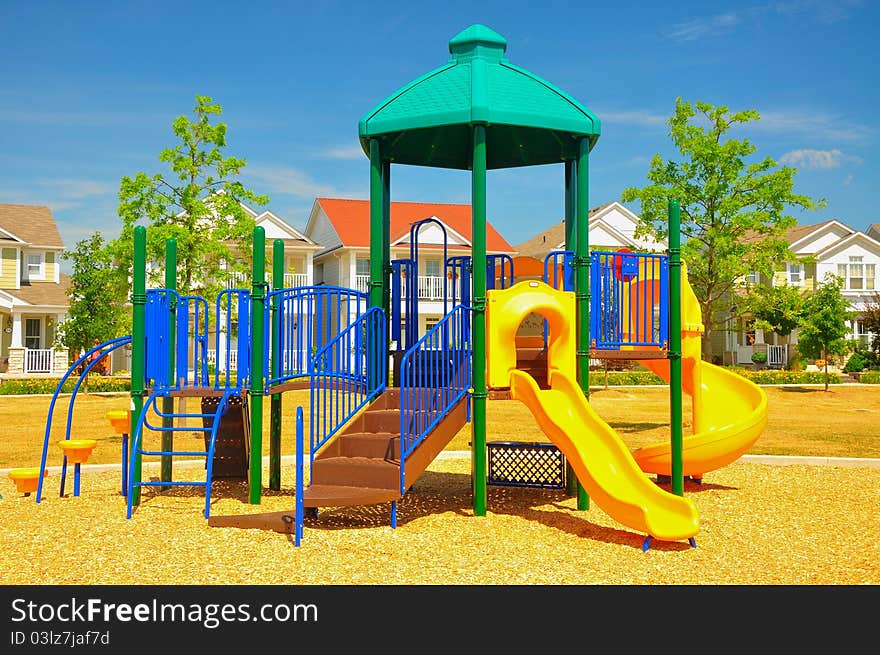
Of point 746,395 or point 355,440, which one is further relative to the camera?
point 746,395

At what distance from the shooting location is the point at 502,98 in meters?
9.05

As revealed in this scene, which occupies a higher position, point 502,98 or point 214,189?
point 214,189

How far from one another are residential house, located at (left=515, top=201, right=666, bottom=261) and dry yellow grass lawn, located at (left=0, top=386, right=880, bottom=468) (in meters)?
14.1

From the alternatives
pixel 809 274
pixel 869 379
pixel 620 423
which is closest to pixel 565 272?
pixel 620 423

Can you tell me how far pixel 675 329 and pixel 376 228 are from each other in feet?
12.3

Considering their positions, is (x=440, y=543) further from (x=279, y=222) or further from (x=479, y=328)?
(x=279, y=222)

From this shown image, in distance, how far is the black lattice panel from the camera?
35.2ft

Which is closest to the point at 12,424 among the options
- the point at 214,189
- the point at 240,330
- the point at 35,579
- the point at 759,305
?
the point at 214,189

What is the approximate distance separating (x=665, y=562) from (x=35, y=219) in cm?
4251

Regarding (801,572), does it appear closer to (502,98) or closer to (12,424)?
(502,98)

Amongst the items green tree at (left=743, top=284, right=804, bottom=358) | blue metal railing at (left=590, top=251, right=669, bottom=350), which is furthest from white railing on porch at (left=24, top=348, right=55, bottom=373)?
blue metal railing at (left=590, top=251, right=669, bottom=350)

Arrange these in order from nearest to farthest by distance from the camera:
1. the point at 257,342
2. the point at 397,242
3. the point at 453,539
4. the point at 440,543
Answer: the point at 440,543
the point at 453,539
the point at 257,342
the point at 397,242

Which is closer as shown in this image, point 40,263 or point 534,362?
point 534,362

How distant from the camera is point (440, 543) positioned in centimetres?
760
